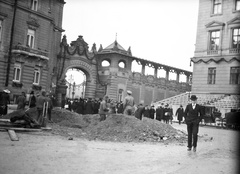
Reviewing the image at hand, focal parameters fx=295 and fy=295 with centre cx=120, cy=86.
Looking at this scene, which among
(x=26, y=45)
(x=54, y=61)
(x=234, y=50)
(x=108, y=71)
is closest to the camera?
(x=26, y=45)

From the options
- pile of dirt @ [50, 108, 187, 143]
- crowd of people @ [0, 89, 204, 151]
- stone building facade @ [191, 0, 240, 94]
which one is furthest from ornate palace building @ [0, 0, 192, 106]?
pile of dirt @ [50, 108, 187, 143]

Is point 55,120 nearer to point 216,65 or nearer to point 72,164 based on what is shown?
point 72,164

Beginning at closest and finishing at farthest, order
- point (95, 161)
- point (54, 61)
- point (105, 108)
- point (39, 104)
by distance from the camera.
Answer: point (95, 161) → point (39, 104) → point (105, 108) → point (54, 61)

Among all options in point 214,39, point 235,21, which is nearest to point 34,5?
point 214,39

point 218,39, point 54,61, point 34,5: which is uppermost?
point 34,5

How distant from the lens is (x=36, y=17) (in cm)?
3297

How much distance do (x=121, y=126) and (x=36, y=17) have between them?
917 inches

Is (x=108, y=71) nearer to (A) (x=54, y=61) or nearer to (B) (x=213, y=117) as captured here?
(A) (x=54, y=61)

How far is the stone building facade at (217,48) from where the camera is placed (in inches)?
1355

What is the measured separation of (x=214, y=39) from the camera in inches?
1435

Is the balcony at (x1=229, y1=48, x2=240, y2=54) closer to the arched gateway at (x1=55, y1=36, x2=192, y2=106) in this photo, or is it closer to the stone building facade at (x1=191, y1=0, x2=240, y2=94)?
the stone building facade at (x1=191, y1=0, x2=240, y2=94)

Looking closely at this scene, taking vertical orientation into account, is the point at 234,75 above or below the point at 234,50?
below

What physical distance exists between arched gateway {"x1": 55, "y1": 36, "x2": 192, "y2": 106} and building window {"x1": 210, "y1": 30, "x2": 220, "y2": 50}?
11335 mm

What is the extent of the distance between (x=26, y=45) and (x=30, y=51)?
1209 mm
